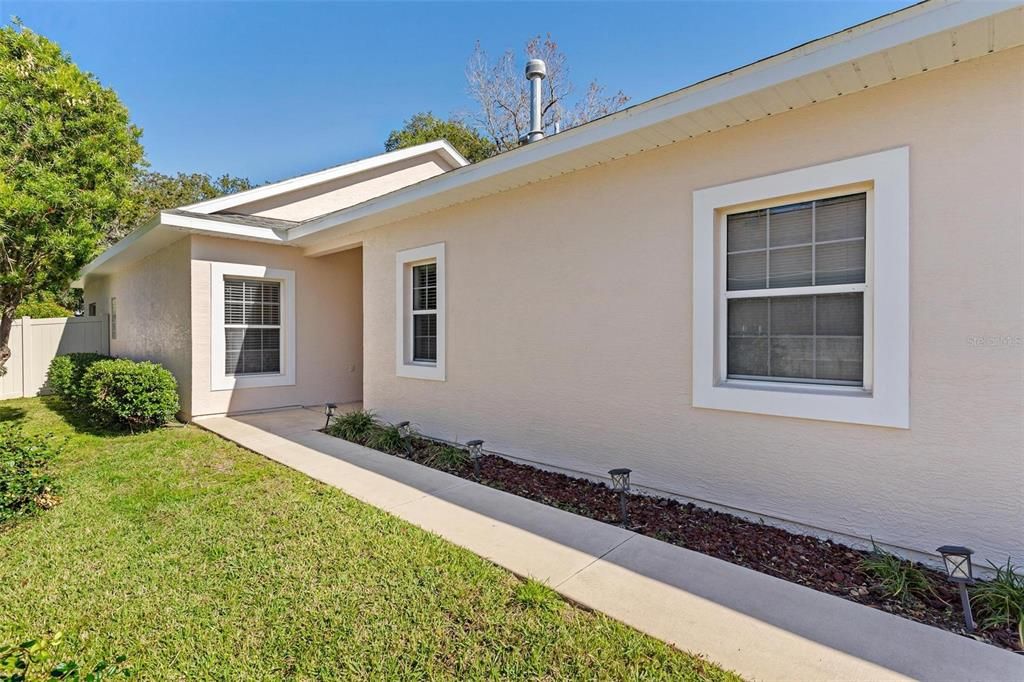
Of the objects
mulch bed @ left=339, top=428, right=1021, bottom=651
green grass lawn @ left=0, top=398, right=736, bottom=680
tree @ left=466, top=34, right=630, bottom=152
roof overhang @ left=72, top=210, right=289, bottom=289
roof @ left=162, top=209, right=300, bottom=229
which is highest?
tree @ left=466, top=34, right=630, bottom=152

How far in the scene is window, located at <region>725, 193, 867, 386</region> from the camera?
3.81 m

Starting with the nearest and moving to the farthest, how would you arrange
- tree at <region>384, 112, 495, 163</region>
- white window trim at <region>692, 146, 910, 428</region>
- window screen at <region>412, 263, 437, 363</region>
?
white window trim at <region>692, 146, 910, 428</region> → window screen at <region>412, 263, 437, 363</region> → tree at <region>384, 112, 495, 163</region>

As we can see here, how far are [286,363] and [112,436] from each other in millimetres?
2925

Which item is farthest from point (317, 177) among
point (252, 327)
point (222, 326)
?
point (222, 326)

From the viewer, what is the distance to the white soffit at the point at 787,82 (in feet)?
9.87

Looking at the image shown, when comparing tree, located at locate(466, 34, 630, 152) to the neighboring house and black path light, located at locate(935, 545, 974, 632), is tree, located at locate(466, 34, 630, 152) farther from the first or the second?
black path light, located at locate(935, 545, 974, 632)

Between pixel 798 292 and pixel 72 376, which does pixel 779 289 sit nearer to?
pixel 798 292

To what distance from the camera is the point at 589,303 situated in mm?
5223

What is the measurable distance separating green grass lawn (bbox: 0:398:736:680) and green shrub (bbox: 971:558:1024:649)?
6.03ft

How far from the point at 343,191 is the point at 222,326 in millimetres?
4396

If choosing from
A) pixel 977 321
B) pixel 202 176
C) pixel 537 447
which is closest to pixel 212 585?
pixel 537 447

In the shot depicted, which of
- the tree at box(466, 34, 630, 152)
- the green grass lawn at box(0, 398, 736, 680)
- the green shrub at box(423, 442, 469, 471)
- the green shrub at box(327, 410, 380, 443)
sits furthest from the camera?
the tree at box(466, 34, 630, 152)

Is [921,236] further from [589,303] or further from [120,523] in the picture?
[120,523]

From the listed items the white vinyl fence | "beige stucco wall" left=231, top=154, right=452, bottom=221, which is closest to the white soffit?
"beige stucco wall" left=231, top=154, right=452, bottom=221
